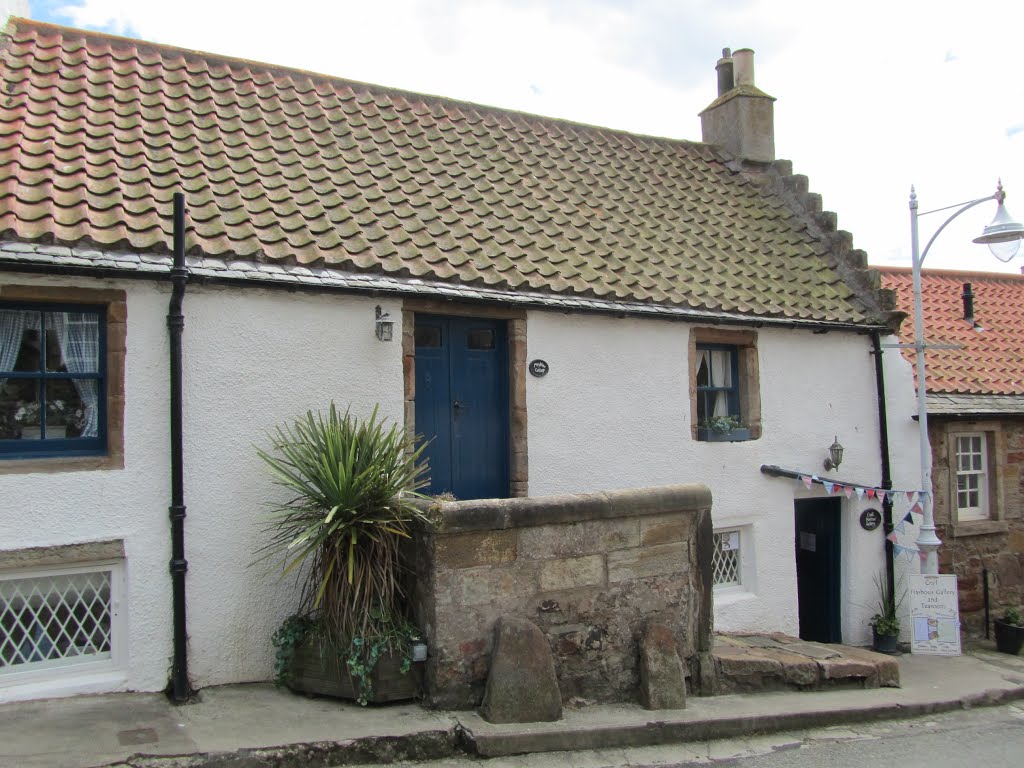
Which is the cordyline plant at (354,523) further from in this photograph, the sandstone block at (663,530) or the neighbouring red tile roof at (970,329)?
the neighbouring red tile roof at (970,329)

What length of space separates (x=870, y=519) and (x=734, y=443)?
241 centimetres

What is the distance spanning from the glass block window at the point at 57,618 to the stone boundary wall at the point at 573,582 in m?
2.33

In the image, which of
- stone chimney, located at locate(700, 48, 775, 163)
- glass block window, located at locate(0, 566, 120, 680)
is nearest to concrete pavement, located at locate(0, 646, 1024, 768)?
glass block window, located at locate(0, 566, 120, 680)

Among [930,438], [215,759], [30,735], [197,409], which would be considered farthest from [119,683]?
[930,438]

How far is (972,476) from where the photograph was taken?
12133 mm

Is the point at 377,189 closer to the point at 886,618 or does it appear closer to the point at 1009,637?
the point at 886,618

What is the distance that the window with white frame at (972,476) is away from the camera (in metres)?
12.0

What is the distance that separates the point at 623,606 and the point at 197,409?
3.66m

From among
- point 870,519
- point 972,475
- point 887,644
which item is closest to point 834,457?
point 870,519

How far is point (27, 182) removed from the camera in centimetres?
661

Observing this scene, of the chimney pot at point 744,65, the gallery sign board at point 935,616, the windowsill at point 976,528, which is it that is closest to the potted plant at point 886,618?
the gallery sign board at point 935,616

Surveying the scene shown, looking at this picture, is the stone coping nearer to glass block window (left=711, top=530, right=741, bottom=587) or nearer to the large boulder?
the large boulder

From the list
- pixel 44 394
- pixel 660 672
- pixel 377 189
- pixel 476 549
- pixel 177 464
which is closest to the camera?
pixel 476 549

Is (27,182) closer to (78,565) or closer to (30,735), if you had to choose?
(78,565)
